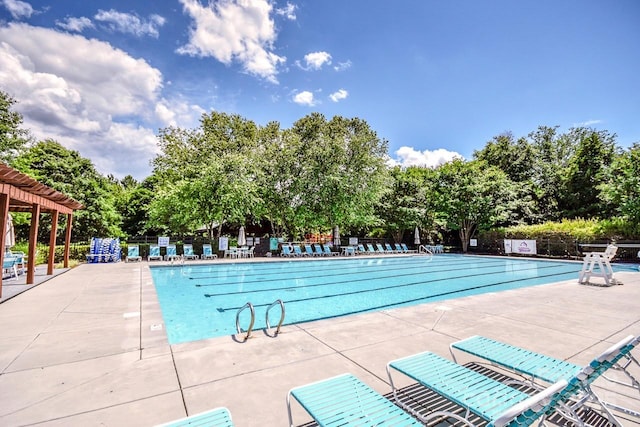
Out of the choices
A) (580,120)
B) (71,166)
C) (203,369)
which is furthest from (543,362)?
(580,120)

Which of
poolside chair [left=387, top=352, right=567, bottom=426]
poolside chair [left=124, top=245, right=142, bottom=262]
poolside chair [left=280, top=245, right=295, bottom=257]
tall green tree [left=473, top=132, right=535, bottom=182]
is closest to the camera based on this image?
poolside chair [left=387, top=352, right=567, bottom=426]

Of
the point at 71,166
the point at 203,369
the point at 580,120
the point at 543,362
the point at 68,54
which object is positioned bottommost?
the point at 203,369

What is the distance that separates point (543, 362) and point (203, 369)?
341 cm

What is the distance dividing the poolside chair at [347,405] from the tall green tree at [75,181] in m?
23.9

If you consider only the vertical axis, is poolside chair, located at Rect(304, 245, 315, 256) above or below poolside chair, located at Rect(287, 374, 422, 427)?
above

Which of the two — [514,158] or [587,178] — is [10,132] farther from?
[587,178]

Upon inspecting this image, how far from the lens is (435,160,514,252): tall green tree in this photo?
80.6ft

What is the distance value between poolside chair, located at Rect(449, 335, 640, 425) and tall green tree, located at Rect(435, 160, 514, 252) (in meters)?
23.8

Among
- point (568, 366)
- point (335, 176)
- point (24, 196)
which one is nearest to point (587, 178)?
point (335, 176)

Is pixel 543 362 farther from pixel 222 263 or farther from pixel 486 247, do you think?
pixel 486 247

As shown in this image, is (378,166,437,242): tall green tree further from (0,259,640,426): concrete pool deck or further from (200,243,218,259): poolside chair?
(0,259,640,426): concrete pool deck

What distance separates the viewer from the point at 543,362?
2.84 m

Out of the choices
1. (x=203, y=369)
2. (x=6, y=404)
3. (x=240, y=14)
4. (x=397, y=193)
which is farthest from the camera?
(x=397, y=193)

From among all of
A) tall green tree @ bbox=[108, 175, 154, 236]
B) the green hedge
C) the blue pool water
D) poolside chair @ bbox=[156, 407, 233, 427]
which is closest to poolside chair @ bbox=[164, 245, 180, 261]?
the blue pool water
